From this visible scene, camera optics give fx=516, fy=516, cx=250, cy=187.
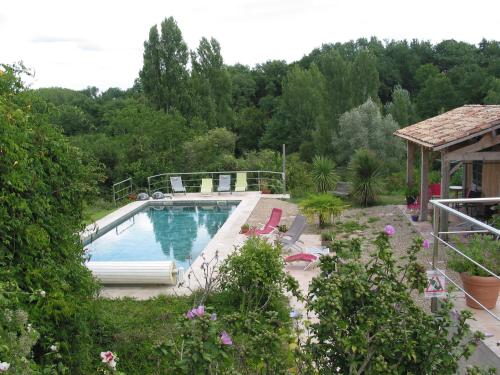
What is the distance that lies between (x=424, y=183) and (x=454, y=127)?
1852 millimetres

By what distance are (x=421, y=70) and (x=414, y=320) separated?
4210 cm

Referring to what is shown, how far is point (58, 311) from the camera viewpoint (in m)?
4.74

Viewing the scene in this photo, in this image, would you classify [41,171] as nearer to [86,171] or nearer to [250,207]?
[86,171]

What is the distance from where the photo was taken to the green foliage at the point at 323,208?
558 inches

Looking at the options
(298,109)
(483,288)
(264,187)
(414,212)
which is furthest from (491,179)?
(298,109)

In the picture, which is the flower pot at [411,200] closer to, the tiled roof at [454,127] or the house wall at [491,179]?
the tiled roof at [454,127]

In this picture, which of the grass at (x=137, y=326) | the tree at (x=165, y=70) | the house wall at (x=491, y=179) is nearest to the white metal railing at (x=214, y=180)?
the house wall at (x=491, y=179)

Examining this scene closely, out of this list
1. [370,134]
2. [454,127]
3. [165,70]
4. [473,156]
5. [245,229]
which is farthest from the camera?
[165,70]

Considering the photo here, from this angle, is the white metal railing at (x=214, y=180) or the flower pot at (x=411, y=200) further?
the white metal railing at (x=214, y=180)

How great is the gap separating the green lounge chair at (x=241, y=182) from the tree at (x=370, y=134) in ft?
28.9

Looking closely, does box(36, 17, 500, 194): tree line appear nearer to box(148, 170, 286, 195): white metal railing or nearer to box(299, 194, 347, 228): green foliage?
box(148, 170, 286, 195): white metal railing

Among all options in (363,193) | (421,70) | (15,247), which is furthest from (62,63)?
(421,70)

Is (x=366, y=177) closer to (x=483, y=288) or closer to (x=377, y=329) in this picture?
(x=483, y=288)

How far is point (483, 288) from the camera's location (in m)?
6.49
